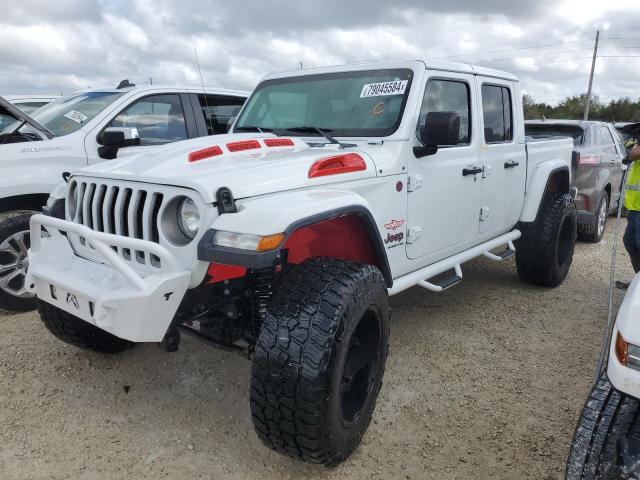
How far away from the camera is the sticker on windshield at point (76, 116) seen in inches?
185

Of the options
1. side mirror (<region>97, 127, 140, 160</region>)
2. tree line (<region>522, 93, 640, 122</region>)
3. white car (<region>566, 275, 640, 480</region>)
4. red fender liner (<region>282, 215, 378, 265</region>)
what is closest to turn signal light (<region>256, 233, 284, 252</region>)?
red fender liner (<region>282, 215, 378, 265</region>)

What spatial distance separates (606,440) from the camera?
183cm

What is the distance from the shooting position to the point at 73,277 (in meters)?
2.35

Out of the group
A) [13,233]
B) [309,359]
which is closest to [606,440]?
[309,359]

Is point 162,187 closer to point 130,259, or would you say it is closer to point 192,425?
point 130,259

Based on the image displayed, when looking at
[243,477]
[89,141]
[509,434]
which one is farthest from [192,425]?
[89,141]

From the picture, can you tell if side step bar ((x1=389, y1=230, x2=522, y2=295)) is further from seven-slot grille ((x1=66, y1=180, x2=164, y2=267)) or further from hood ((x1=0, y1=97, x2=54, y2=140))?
hood ((x1=0, y1=97, x2=54, y2=140))

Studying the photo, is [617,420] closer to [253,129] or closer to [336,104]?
[336,104]

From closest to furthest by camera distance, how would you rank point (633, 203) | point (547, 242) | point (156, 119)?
point (633, 203)
point (547, 242)
point (156, 119)

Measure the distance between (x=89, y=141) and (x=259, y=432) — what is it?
3340mm

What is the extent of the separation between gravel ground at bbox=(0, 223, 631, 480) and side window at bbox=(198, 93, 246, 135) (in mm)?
2475

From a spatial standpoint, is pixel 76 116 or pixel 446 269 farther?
pixel 76 116

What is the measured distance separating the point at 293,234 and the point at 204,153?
0.65 meters

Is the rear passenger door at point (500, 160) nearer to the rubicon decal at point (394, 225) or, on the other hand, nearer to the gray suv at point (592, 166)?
the rubicon decal at point (394, 225)
